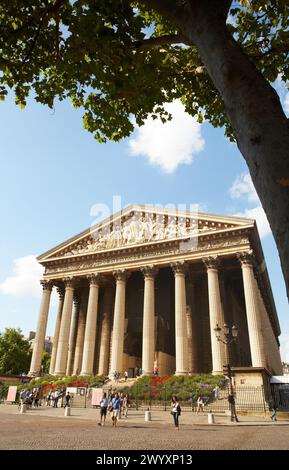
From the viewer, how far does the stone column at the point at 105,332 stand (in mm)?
38938

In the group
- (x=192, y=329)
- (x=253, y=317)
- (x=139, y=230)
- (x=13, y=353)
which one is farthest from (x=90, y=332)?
(x=13, y=353)

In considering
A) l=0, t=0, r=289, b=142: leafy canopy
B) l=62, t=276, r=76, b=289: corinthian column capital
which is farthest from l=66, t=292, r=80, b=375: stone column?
l=0, t=0, r=289, b=142: leafy canopy

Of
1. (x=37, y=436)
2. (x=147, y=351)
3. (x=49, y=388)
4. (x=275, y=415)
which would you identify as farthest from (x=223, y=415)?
(x=49, y=388)

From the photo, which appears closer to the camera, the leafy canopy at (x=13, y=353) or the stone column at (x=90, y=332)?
the stone column at (x=90, y=332)

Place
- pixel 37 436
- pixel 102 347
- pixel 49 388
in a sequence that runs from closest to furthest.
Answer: pixel 37 436 < pixel 49 388 < pixel 102 347

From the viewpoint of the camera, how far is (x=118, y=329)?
3509cm

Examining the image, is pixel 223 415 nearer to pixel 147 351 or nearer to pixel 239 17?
pixel 147 351

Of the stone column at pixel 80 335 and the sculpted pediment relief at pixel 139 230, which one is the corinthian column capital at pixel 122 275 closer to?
the sculpted pediment relief at pixel 139 230

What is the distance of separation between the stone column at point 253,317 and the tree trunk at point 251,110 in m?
27.5

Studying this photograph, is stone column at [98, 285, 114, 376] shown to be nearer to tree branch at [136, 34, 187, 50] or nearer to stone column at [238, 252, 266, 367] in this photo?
stone column at [238, 252, 266, 367]

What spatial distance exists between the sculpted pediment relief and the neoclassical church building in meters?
0.11

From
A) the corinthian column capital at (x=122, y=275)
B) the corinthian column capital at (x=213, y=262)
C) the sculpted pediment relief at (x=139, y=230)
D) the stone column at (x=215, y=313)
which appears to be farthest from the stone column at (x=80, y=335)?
the corinthian column capital at (x=213, y=262)
